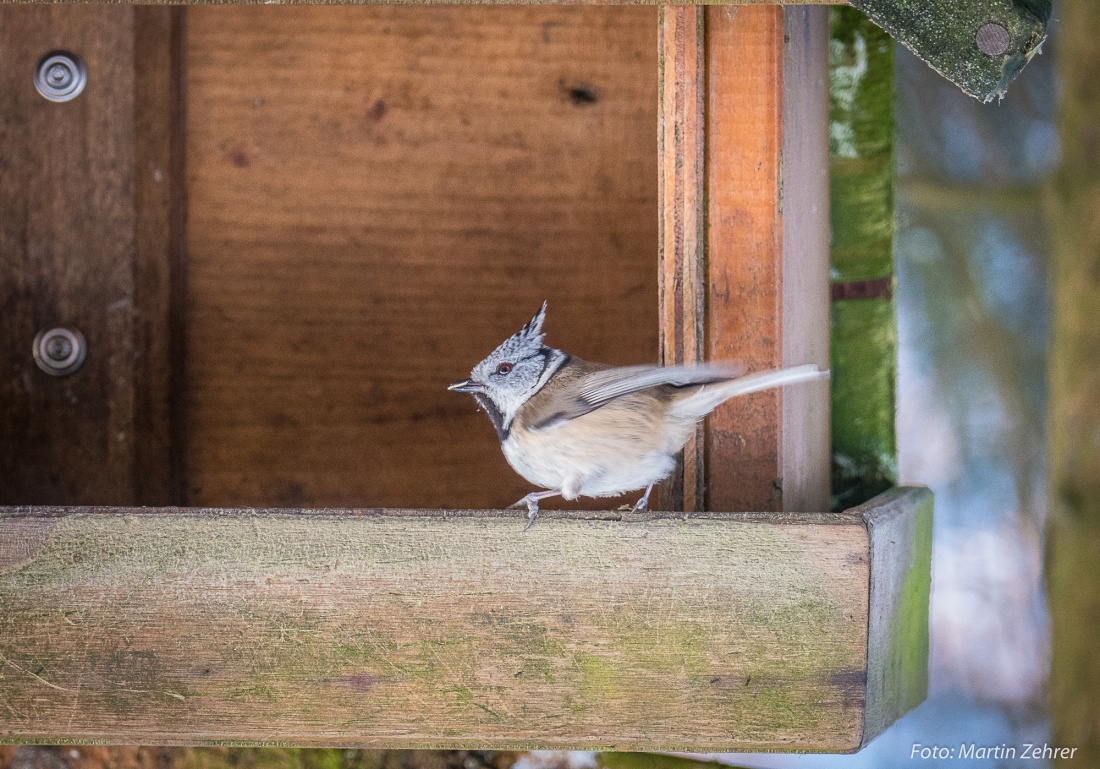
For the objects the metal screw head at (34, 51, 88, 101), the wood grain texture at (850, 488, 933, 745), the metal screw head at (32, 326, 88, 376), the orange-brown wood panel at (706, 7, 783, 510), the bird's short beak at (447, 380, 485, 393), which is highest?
the metal screw head at (34, 51, 88, 101)

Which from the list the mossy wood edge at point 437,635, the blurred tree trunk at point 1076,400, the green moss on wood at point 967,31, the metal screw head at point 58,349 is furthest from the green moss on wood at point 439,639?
the blurred tree trunk at point 1076,400

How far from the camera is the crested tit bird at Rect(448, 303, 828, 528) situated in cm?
193

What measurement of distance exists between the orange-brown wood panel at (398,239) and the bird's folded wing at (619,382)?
43 centimetres

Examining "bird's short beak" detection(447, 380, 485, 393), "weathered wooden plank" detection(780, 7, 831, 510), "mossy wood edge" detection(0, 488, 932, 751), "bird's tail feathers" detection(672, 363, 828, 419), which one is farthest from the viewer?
"bird's short beak" detection(447, 380, 485, 393)

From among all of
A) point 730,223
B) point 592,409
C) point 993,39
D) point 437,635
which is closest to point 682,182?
point 730,223

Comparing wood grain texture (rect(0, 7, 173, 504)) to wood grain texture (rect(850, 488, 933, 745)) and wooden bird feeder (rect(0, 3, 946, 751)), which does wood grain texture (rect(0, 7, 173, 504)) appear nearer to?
wooden bird feeder (rect(0, 3, 946, 751))

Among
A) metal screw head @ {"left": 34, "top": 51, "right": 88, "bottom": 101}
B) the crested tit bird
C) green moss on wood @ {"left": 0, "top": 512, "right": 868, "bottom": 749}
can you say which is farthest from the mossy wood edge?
metal screw head @ {"left": 34, "top": 51, "right": 88, "bottom": 101}

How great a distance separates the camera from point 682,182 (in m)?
1.92

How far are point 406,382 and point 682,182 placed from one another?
0.95 m

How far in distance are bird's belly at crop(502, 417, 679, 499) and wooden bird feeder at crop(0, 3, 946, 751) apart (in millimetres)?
131

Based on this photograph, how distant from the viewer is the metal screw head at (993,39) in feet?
4.85

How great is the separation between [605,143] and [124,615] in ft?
4.84

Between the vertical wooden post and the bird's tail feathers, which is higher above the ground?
the vertical wooden post

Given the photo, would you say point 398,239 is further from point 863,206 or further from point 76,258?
point 863,206
